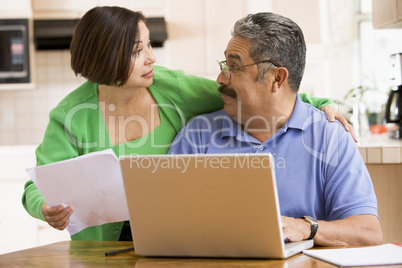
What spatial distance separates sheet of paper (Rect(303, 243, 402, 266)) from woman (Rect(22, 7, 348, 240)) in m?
0.79

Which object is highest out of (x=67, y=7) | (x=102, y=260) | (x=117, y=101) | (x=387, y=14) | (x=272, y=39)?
(x=67, y=7)

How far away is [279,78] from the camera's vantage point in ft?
5.99

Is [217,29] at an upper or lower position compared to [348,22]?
lower

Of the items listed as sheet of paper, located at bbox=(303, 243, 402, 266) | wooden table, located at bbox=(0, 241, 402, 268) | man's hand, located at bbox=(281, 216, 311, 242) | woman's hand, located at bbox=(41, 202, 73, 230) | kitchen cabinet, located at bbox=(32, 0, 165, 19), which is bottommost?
wooden table, located at bbox=(0, 241, 402, 268)

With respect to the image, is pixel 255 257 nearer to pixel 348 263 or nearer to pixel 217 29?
pixel 348 263

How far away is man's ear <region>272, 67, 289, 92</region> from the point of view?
5.94ft

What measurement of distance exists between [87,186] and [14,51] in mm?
2761

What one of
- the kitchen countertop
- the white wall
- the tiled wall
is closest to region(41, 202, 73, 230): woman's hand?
the kitchen countertop

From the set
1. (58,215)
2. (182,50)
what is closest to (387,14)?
(182,50)

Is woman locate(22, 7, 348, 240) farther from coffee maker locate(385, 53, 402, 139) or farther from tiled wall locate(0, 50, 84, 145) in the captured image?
tiled wall locate(0, 50, 84, 145)

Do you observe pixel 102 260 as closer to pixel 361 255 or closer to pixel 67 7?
pixel 361 255

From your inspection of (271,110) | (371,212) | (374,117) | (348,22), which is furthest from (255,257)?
(348,22)

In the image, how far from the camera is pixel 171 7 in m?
4.11

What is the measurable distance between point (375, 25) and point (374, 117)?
264cm
